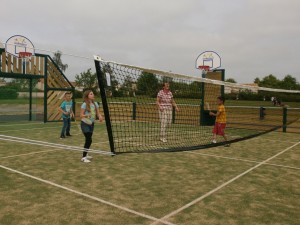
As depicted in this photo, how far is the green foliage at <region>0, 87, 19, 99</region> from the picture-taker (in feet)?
68.3

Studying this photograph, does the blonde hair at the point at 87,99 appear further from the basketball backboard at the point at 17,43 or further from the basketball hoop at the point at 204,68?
the basketball hoop at the point at 204,68

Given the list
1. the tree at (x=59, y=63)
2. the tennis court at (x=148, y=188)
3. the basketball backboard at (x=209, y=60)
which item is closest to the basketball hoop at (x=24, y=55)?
the tennis court at (x=148, y=188)

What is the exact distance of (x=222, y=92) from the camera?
1527cm

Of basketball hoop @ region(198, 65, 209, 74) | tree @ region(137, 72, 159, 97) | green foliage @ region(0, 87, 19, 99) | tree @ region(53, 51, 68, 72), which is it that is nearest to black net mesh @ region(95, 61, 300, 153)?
tree @ region(137, 72, 159, 97)

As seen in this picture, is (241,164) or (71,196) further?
(241,164)

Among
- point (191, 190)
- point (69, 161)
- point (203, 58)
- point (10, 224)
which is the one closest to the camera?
point (10, 224)

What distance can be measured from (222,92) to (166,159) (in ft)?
28.1

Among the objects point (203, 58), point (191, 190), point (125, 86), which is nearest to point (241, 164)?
point (191, 190)

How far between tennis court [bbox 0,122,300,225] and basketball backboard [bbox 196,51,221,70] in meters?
8.80

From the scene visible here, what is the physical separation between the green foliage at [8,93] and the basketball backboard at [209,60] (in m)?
13.5

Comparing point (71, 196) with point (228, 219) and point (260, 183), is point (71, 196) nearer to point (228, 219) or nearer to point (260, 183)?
point (228, 219)

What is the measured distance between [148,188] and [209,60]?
12.6 m

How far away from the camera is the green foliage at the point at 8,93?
2083 cm

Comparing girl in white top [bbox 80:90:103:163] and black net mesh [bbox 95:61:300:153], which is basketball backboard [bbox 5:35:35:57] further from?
girl in white top [bbox 80:90:103:163]
